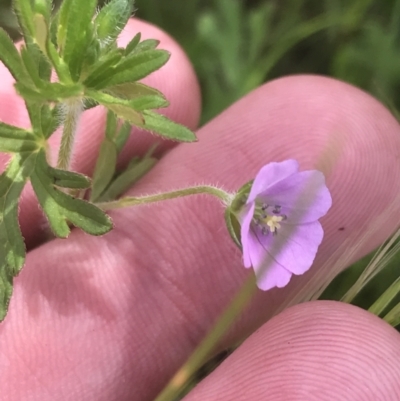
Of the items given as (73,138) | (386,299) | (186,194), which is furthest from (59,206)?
(386,299)

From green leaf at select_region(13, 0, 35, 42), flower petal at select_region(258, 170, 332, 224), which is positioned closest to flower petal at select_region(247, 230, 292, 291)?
flower petal at select_region(258, 170, 332, 224)

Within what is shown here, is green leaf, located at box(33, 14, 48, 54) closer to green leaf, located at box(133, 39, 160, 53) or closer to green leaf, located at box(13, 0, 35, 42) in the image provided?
green leaf, located at box(13, 0, 35, 42)

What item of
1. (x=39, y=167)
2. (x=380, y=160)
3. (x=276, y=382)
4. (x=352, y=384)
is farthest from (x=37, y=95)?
(x=380, y=160)

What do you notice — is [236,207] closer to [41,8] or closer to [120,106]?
[120,106]

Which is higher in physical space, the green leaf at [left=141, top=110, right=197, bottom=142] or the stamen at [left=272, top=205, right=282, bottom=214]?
the green leaf at [left=141, top=110, right=197, bottom=142]

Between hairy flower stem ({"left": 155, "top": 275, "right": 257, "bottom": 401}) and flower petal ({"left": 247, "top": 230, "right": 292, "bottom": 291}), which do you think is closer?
flower petal ({"left": 247, "top": 230, "right": 292, "bottom": 291})
